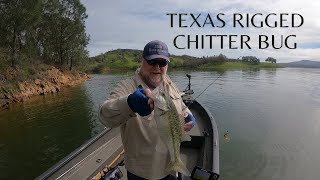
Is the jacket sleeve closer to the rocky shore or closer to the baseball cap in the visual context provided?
the baseball cap

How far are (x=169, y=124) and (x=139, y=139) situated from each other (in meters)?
0.50

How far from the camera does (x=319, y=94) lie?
32.4m

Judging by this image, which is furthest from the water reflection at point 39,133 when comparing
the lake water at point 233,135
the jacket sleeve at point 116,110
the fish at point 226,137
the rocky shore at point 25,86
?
the jacket sleeve at point 116,110

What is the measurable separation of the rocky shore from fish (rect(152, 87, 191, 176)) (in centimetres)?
2535

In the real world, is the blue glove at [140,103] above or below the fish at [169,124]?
above

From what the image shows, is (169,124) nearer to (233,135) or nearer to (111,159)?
(111,159)

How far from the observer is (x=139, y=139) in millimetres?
3316

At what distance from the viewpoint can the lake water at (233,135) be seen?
12258mm

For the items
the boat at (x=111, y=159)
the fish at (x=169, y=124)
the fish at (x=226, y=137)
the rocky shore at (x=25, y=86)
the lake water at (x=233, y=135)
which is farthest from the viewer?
the rocky shore at (x=25, y=86)

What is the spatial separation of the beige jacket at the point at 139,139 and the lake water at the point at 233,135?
28.2 feet

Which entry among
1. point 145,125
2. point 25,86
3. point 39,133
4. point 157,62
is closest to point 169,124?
point 145,125

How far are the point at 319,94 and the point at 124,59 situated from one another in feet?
251

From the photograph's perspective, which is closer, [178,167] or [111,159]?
[178,167]

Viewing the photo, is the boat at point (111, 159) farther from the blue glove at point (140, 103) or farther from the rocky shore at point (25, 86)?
the rocky shore at point (25, 86)
